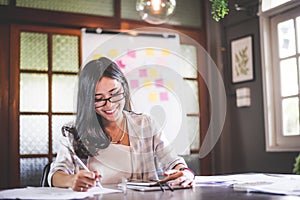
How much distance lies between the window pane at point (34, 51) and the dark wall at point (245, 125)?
5.29 ft

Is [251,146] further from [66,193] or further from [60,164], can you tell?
[66,193]

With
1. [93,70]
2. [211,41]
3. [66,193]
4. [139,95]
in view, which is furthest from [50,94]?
[66,193]

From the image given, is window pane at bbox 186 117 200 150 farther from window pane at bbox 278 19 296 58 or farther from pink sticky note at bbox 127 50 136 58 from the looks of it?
window pane at bbox 278 19 296 58

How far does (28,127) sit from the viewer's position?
3.71 m

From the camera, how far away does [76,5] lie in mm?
3945

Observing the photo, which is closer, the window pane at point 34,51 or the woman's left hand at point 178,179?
the woman's left hand at point 178,179

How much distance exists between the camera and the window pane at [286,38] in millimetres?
3664

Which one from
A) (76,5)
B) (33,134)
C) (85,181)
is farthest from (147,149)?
(76,5)

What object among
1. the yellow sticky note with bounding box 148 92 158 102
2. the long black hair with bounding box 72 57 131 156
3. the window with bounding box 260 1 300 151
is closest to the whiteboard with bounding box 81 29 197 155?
the yellow sticky note with bounding box 148 92 158 102

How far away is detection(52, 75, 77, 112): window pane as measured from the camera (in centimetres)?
384

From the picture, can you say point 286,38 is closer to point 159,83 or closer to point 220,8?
point 159,83

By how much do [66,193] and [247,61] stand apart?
2845 millimetres

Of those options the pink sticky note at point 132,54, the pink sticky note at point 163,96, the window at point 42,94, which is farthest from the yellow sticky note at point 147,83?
the window at point 42,94

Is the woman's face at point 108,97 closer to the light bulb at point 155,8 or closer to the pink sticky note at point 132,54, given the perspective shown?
the light bulb at point 155,8
